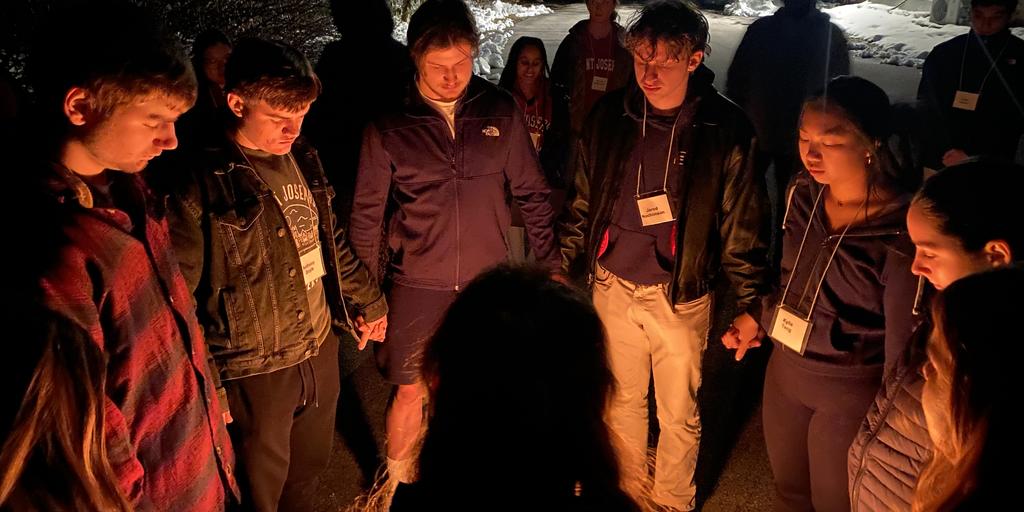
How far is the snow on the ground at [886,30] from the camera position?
47.3 ft

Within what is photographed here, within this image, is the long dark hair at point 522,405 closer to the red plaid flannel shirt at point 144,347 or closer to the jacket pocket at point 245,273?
the red plaid flannel shirt at point 144,347

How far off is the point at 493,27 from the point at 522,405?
54.8ft

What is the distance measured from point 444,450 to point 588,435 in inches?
9.3

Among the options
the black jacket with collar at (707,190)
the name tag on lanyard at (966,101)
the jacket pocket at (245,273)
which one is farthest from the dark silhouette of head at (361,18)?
the name tag on lanyard at (966,101)

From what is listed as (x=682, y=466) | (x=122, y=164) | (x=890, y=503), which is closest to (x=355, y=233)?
(x=122, y=164)

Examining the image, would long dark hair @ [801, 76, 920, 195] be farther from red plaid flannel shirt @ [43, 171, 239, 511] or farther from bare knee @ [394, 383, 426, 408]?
red plaid flannel shirt @ [43, 171, 239, 511]

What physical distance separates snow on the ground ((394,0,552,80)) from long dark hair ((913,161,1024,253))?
295 inches

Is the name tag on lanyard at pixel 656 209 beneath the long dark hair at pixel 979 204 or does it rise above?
beneath

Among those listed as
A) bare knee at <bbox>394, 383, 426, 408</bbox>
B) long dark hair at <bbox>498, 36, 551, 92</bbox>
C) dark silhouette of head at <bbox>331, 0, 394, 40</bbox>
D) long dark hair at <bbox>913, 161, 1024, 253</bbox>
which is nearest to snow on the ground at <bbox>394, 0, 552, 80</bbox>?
long dark hair at <bbox>498, 36, 551, 92</bbox>

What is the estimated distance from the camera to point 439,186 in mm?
2828

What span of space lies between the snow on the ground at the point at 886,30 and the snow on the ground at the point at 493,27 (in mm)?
5895

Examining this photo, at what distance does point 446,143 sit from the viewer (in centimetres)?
281

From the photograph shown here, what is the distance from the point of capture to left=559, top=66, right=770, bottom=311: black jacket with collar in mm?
2652

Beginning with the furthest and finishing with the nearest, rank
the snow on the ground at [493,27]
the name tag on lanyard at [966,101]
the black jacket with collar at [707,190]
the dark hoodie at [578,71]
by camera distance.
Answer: the snow on the ground at [493,27], the dark hoodie at [578,71], the name tag on lanyard at [966,101], the black jacket with collar at [707,190]
